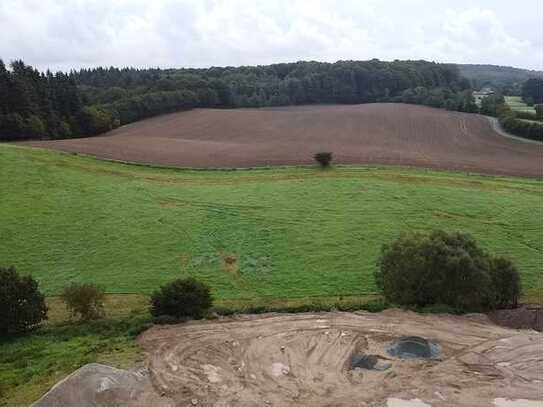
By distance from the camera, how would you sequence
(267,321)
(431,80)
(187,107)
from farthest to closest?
(431,80) < (187,107) < (267,321)

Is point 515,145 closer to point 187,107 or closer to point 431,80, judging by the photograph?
point 187,107

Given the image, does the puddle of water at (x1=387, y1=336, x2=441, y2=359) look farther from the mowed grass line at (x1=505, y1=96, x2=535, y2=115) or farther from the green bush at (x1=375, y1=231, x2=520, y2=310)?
the mowed grass line at (x1=505, y1=96, x2=535, y2=115)

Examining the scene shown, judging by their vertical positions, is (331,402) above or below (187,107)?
below

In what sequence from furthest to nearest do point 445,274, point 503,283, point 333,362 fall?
point 503,283 < point 445,274 < point 333,362

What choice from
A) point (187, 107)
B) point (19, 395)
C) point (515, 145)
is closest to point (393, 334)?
point (19, 395)

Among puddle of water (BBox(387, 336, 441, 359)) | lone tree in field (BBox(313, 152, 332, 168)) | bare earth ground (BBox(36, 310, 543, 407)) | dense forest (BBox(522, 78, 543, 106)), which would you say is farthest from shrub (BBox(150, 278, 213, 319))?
dense forest (BBox(522, 78, 543, 106))

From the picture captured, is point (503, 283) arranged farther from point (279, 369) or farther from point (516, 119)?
point (516, 119)

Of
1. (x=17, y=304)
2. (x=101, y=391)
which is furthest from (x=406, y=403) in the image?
(x=17, y=304)
